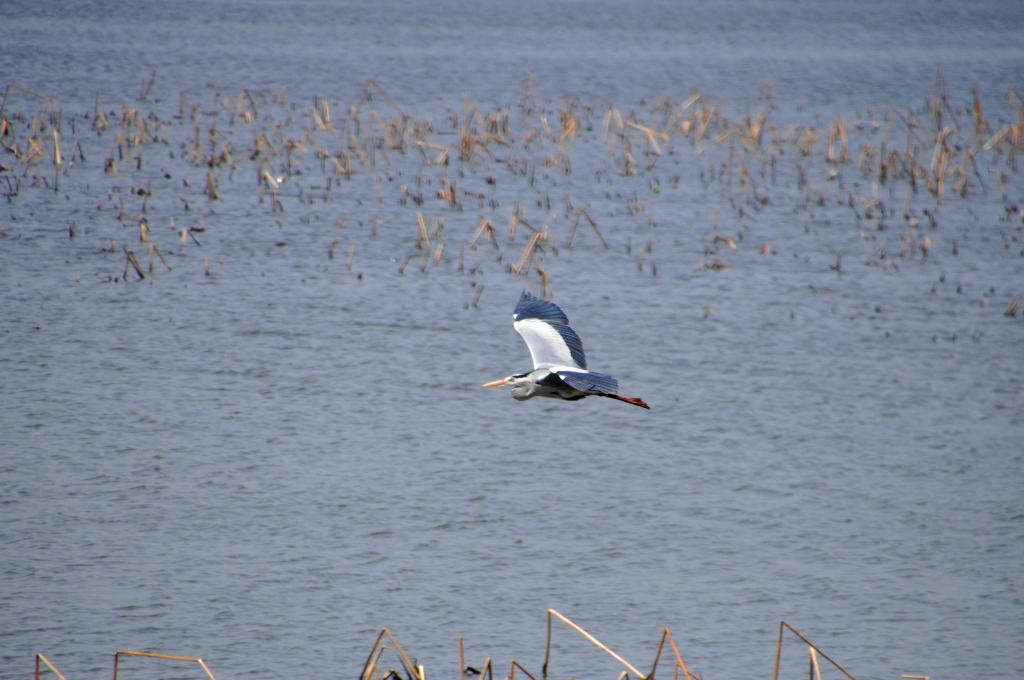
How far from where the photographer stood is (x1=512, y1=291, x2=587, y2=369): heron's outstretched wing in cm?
1020

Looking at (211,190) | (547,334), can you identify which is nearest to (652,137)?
(211,190)

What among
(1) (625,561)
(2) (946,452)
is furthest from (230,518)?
(2) (946,452)

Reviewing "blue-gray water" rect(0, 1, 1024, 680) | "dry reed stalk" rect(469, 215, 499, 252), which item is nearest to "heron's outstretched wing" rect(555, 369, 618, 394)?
"blue-gray water" rect(0, 1, 1024, 680)

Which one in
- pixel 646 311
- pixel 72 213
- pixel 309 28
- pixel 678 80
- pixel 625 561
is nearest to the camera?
pixel 625 561

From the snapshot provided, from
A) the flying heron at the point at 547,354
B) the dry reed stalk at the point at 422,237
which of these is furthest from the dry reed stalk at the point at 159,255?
the flying heron at the point at 547,354

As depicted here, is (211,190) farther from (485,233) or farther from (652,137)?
(652,137)

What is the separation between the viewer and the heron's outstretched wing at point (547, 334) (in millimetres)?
10203

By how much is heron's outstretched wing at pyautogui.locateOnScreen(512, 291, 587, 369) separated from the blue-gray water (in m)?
1.32

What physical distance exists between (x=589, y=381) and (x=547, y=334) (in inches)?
54.1

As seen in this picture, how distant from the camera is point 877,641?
367 inches

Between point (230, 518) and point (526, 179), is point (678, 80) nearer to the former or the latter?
point (526, 179)

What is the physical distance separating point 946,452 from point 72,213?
35.4 feet

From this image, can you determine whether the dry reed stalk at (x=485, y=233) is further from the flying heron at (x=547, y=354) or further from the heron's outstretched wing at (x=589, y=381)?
the heron's outstretched wing at (x=589, y=381)

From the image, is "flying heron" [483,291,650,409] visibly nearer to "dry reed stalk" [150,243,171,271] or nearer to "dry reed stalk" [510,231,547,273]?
"dry reed stalk" [510,231,547,273]
